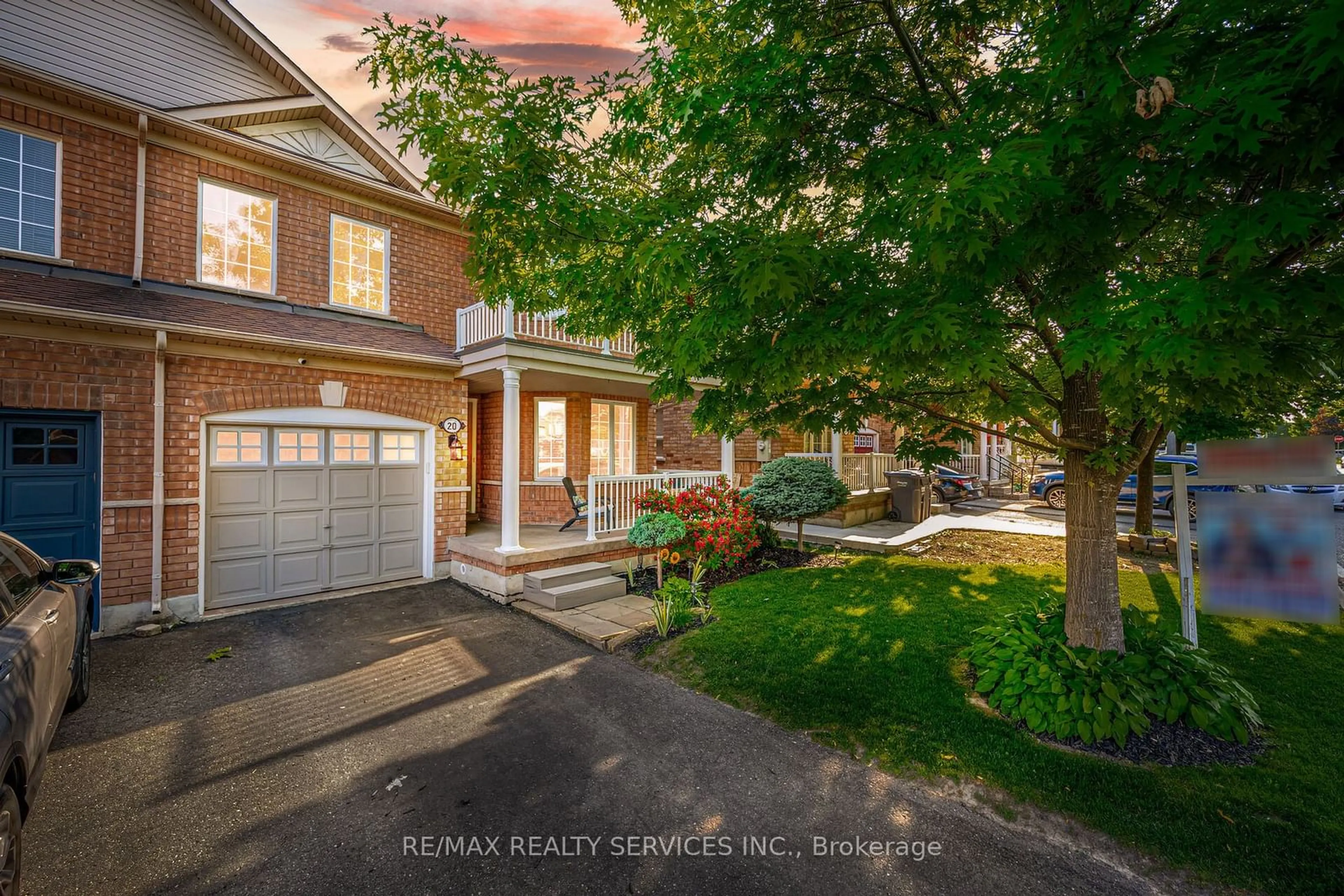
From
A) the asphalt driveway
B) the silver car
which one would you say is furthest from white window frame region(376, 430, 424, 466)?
the silver car

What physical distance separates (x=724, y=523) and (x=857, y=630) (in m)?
2.85

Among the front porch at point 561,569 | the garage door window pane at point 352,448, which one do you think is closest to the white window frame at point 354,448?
the garage door window pane at point 352,448

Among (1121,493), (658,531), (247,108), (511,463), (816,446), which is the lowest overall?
(658,531)

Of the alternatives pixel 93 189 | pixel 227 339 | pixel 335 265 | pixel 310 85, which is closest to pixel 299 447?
pixel 227 339

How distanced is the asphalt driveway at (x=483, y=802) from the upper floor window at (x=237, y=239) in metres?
5.01

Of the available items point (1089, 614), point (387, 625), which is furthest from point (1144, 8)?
point (387, 625)

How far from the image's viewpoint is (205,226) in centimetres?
689

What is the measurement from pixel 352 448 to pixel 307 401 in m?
0.87

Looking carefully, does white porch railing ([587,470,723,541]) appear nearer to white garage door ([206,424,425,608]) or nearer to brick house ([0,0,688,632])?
brick house ([0,0,688,632])

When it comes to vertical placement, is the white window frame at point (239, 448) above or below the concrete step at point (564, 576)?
above

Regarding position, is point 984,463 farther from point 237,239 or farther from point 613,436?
point 237,239

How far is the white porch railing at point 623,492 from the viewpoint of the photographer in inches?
315

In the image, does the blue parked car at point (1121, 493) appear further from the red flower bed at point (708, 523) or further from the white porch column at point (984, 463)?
the red flower bed at point (708, 523)

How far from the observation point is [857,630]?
559 centimetres
